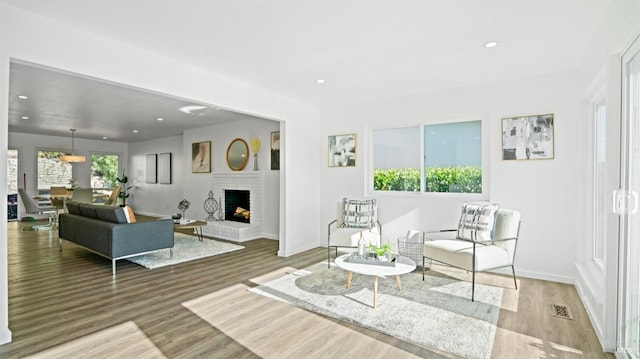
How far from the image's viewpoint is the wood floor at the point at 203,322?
7.67 ft

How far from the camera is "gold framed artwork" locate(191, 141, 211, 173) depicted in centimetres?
795

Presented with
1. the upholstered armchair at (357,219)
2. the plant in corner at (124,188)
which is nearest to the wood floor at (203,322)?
the upholstered armchair at (357,219)

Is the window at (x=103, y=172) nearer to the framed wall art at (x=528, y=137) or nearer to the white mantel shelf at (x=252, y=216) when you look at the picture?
the white mantel shelf at (x=252, y=216)

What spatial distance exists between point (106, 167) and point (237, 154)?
6579 mm

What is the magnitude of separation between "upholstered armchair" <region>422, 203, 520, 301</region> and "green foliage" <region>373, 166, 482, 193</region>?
0.65 m

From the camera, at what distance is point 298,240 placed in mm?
5461

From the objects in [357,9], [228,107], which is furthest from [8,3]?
[357,9]

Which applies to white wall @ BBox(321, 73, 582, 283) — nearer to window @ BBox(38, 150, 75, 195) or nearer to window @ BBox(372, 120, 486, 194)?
window @ BBox(372, 120, 486, 194)

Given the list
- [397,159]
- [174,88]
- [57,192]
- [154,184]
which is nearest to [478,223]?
[397,159]

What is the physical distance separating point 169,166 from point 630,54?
9.94 m

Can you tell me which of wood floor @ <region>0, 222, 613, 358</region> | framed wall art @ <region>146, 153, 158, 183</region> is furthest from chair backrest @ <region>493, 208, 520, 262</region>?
framed wall art @ <region>146, 153, 158, 183</region>

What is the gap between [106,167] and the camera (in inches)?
432

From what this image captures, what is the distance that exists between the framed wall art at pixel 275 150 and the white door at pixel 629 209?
5.19 metres

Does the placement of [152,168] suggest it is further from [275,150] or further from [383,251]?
[383,251]
